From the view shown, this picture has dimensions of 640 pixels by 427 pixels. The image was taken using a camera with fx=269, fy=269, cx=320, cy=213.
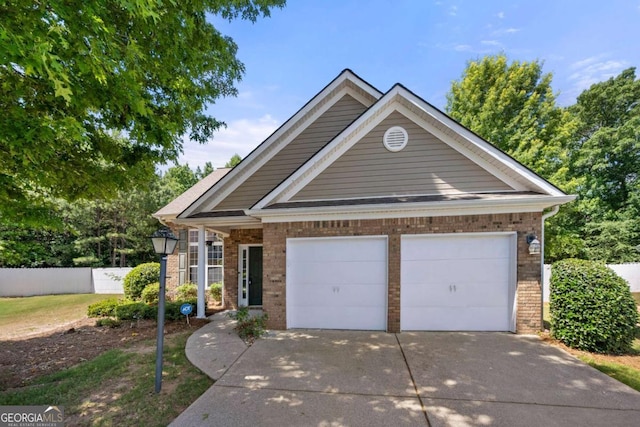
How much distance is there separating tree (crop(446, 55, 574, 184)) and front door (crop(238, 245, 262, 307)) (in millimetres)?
14384

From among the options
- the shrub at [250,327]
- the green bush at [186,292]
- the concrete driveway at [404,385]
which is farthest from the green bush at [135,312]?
the shrub at [250,327]

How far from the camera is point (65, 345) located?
6.84 metres

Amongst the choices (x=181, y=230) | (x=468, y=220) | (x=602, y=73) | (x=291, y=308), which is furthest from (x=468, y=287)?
(x=602, y=73)

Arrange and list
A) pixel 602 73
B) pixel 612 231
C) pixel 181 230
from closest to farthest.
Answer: pixel 181 230, pixel 612 231, pixel 602 73

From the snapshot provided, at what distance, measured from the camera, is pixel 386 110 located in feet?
23.5

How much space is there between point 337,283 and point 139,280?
31.0 feet

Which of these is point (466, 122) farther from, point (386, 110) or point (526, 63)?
point (386, 110)

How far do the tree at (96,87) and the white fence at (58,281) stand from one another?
12662 mm

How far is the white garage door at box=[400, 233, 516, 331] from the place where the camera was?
6488 mm

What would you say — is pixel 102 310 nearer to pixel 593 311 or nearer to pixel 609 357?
pixel 593 311

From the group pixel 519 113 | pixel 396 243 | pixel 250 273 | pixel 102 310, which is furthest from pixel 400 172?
pixel 519 113

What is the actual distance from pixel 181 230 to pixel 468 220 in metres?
11.4

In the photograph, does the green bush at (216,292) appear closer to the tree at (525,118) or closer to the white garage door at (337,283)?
the white garage door at (337,283)

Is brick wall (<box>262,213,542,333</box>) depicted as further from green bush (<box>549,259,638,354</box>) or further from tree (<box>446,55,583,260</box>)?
tree (<box>446,55,583,260</box>)
